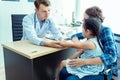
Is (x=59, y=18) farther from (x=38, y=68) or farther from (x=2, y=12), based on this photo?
(x=38, y=68)

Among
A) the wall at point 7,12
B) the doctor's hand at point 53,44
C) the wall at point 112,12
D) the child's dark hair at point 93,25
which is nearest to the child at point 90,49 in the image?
the child's dark hair at point 93,25

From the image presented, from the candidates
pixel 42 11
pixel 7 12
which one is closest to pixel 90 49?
pixel 42 11

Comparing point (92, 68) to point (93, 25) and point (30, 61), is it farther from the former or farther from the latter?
point (30, 61)

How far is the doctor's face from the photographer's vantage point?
1.69 meters

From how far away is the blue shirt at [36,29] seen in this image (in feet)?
5.39

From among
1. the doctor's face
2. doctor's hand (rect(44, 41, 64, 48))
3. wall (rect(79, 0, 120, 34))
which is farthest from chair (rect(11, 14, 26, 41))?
wall (rect(79, 0, 120, 34))

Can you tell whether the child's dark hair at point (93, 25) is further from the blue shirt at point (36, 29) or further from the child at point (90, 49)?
the blue shirt at point (36, 29)

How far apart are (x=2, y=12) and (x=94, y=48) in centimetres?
194

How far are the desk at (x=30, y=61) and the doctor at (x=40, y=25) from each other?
0.07 metres

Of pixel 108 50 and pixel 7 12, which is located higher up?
pixel 7 12

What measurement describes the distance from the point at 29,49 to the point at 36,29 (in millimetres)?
397

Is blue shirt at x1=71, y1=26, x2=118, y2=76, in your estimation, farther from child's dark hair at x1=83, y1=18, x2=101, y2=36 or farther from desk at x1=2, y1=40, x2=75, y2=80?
desk at x1=2, y1=40, x2=75, y2=80

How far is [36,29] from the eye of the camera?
1.81 metres

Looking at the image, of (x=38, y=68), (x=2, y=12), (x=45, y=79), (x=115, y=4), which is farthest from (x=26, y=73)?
(x=115, y=4)
